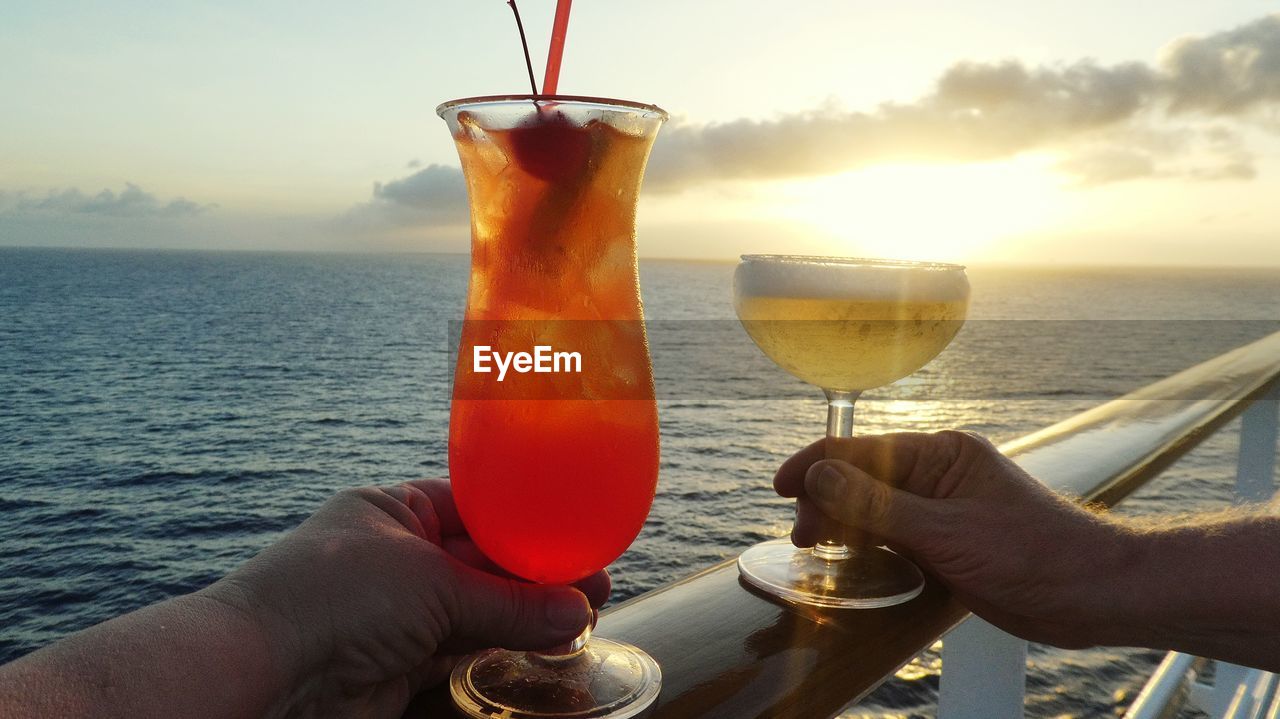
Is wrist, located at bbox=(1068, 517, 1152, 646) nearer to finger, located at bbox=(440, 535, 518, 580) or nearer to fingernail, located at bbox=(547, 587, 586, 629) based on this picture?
fingernail, located at bbox=(547, 587, 586, 629)

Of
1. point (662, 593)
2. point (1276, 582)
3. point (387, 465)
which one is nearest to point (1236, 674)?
point (1276, 582)

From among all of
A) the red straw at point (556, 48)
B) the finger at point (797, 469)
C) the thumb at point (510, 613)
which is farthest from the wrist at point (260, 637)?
the finger at point (797, 469)

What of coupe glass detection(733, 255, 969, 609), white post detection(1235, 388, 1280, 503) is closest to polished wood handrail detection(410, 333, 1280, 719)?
coupe glass detection(733, 255, 969, 609)

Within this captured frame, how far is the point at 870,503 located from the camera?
1.18 meters

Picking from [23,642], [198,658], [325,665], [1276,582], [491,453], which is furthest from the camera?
[23,642]

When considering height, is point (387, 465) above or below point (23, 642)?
above

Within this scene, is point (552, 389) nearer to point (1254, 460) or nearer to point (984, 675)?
point (984, 675)

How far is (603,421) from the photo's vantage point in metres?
0.95

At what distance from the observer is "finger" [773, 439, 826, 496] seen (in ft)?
4.50

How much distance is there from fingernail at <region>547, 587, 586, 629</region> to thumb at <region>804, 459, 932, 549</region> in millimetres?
411

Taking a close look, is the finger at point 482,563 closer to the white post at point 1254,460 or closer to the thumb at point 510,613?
the thumb at point 510,613

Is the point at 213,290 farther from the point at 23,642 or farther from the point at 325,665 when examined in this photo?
the point at 325,665

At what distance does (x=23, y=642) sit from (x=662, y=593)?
2552 cm

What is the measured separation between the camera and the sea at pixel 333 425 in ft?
76.7
